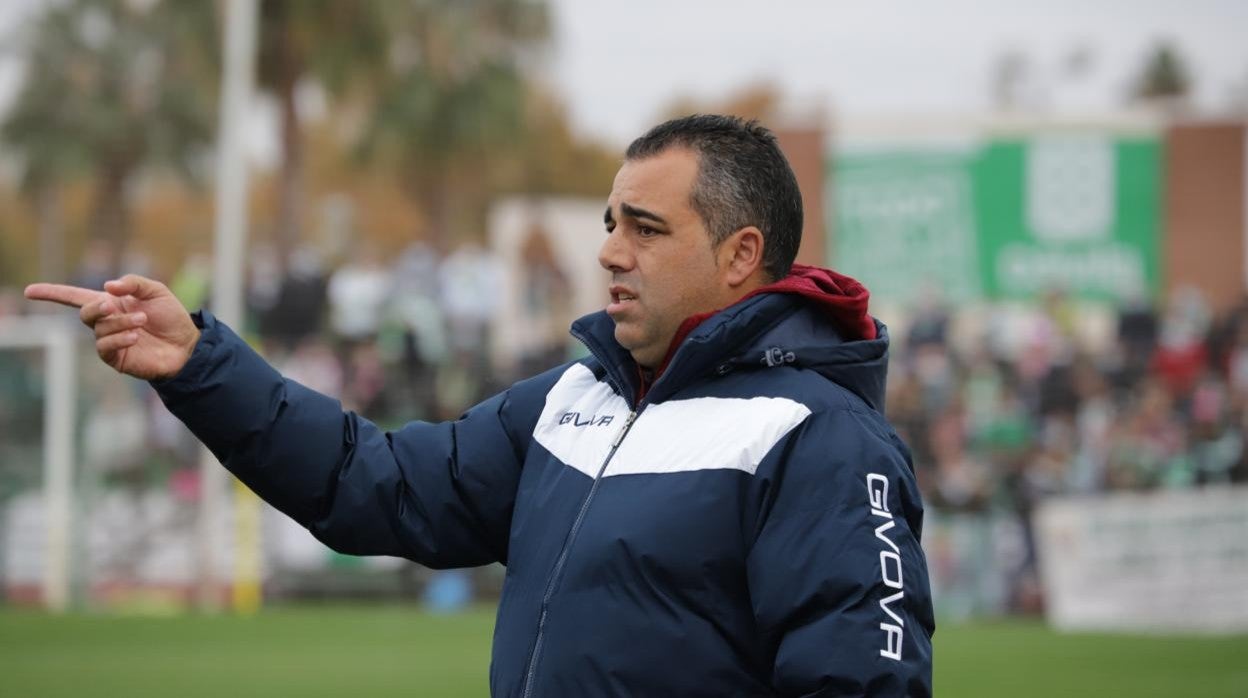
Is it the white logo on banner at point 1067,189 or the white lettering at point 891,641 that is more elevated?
the white logo on banner at point 1067,189

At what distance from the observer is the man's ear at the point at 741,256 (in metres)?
3.41

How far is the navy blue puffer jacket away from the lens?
10.1 feet

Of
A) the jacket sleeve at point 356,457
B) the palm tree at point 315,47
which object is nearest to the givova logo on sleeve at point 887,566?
the jacket sleeve at point 356,457

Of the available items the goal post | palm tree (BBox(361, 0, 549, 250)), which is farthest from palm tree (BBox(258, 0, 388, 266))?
the goal post

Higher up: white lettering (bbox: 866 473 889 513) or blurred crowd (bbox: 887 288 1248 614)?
white lettering (bbox: 866 473 889 513)

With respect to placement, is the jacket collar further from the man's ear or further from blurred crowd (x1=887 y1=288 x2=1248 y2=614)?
blurred crowd (x1=887 y1=288 x2=1248 y2=614)

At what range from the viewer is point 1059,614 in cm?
1480

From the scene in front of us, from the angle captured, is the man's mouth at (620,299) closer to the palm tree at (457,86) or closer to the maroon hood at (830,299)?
the maroon hood at (830,299)

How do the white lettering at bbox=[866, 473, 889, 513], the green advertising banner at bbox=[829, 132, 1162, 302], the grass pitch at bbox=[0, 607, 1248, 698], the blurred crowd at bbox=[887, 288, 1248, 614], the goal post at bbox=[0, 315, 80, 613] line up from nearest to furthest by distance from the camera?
the white lettering at bbox=[866, 473, 889, 513] → the grass pitch at bbox=[0, 607, 1248, 698] → the blurred crowd at bbox=[887, 288, 1248, 614] → the goal post at bbox=[0, 315, 80, 613] → the green advertising banner at bbox=[829, 132, 1162, 302]

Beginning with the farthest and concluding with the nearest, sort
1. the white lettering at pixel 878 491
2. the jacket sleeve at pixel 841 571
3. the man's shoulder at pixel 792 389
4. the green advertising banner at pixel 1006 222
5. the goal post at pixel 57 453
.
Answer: the green advertising banner at pixel 1006 222 → the goal post at pixel 57 453 → the man's shoulder at pixel 792 389 → the white lettering at pixel 878 491 → the jacket sleeve at pixel 841 571

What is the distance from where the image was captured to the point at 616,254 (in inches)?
134

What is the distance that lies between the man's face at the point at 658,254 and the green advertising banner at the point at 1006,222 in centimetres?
2450

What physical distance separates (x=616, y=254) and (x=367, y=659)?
852 cm

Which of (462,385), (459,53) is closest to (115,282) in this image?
(462,385)
